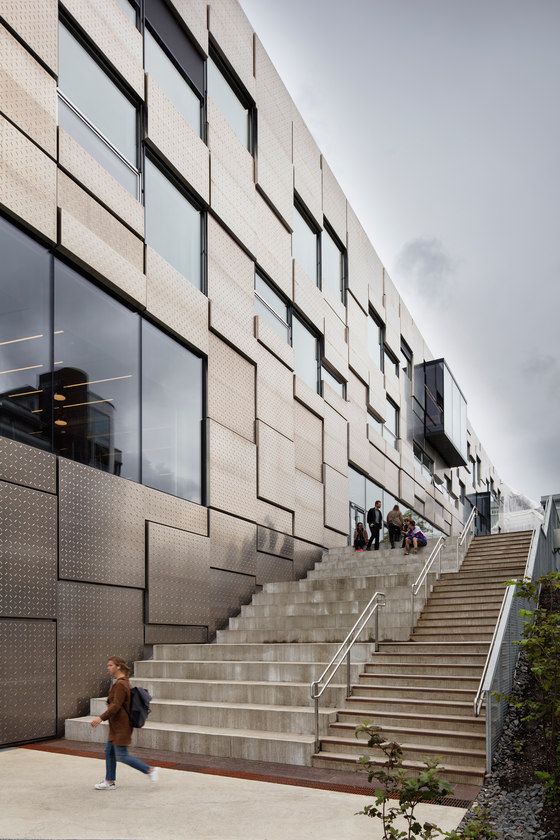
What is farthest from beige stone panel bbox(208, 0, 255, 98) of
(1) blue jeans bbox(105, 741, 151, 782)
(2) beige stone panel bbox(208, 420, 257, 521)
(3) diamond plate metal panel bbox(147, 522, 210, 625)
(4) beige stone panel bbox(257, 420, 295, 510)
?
(1) blue jeans bbox(105, 741, 151, 782)

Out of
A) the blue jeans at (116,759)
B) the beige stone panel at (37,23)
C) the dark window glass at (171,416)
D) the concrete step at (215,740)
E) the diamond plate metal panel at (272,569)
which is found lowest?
the concrete step at (215,740)

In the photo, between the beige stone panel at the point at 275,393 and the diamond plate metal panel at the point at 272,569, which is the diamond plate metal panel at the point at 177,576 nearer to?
the diamond plate metal panel at the point at 272,569

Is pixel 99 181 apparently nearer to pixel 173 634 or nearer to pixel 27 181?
pixel 27 181

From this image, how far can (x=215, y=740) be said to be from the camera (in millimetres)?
10648

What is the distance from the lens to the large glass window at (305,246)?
22203 millimetres

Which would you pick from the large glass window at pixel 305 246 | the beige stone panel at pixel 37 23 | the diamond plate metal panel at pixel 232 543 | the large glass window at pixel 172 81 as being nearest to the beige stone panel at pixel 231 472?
the diamond plate metal panel at pixel 232 543

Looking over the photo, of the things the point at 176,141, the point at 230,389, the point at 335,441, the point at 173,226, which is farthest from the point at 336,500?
the point at 176,141

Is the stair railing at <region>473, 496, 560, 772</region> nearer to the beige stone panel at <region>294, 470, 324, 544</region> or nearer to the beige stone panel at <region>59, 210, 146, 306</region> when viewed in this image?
the beige stone panel at <region>294, 470, 324, 544</region>

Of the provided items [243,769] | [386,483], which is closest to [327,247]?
[386,483]

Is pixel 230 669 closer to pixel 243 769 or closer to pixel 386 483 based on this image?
pixel 243 769

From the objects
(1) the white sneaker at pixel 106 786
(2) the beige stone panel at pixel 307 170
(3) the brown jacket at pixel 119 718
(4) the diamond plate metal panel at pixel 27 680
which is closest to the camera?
(3) the brown jacket at pixel 119 718

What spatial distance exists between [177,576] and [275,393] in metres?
6.30

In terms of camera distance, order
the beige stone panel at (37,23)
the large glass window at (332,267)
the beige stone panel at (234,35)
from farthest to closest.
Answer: the large glass window at (332,267)
the beige stone panel at (234,35)
the beige stone panel at (37,23)

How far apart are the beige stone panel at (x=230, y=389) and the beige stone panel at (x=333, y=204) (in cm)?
840
